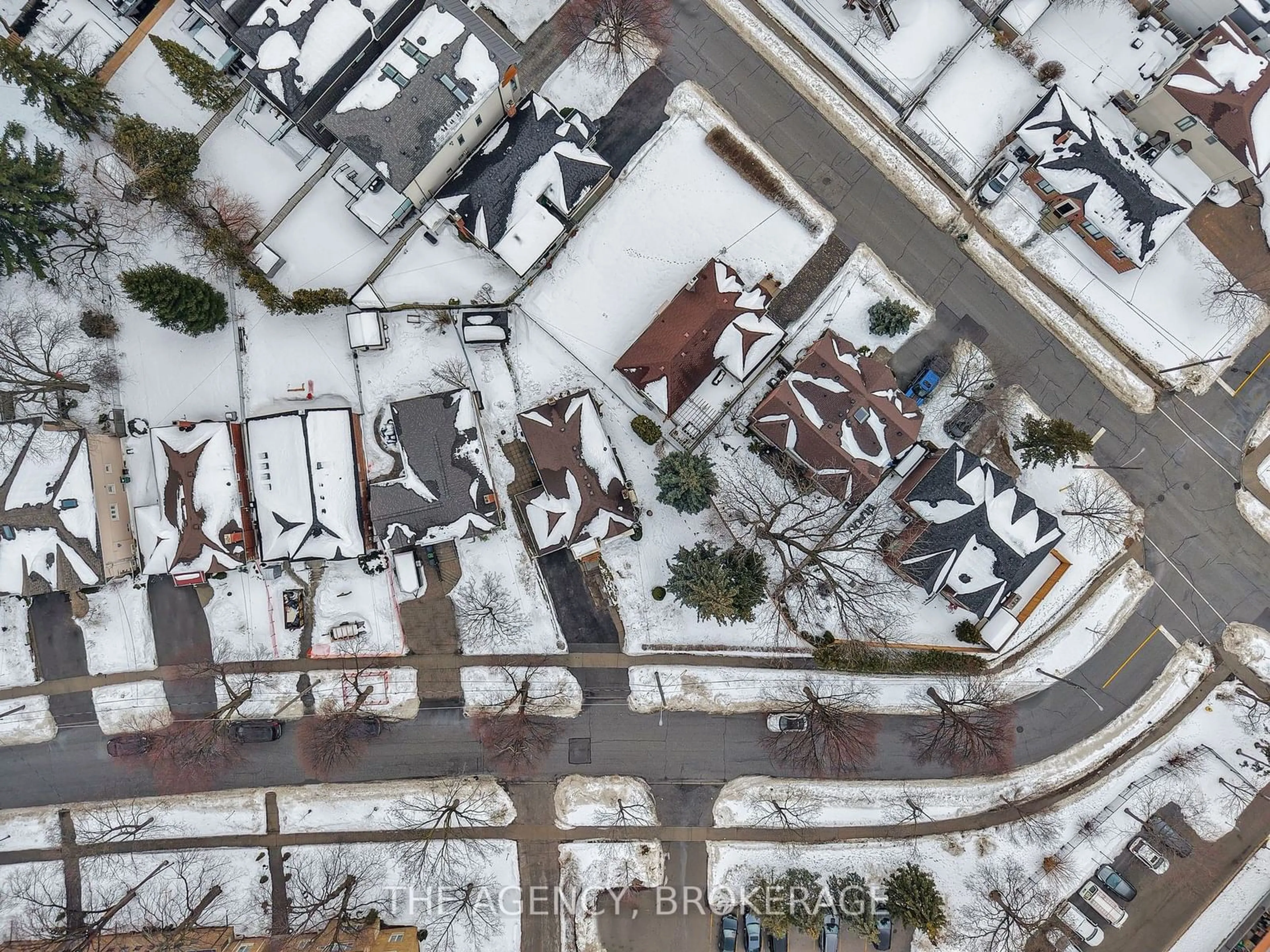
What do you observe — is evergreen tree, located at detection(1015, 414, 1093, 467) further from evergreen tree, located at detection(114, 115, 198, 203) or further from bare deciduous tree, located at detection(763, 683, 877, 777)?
evergreen tree, located at detection(114, 115, 198, 203)

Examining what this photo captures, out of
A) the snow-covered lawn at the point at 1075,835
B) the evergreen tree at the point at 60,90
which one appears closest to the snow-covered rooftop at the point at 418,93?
the evergreen tree at the point at 60,90

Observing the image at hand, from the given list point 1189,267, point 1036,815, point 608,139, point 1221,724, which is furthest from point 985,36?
point 1036,815

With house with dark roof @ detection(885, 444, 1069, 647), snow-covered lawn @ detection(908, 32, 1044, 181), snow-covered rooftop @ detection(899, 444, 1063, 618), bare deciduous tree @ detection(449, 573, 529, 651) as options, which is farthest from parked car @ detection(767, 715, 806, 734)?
snow-covered lawn @ detection(908, 32, 1044, 181)

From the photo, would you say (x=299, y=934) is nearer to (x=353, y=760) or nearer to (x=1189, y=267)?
(x=353, y=760)

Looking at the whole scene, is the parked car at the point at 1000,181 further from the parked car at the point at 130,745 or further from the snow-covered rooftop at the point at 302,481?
the parked car at the point at 130,745

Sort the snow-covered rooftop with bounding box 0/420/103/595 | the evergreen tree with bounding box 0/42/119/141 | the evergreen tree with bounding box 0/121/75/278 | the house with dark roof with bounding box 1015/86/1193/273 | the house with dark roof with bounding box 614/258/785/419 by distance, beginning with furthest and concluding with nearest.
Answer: the house with dark roof with bounding box 1015/86/1193/273 < the house with dark roof with bounding box 614/258/785/419 < the snow-covered rooftop with bounding box 0/420/103/595 < the evergreen tree with bounding box 0/42/119/141 < the evergreen tree with bounding box 0/121/75/278

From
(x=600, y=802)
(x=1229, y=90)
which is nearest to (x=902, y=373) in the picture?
(x=1229, y=90)

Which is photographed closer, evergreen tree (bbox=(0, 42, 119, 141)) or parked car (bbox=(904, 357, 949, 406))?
evergreen tree (bbox=(0, 42, 119, 141))

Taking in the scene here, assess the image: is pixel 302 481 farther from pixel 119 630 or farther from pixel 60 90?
pixel 60 90
